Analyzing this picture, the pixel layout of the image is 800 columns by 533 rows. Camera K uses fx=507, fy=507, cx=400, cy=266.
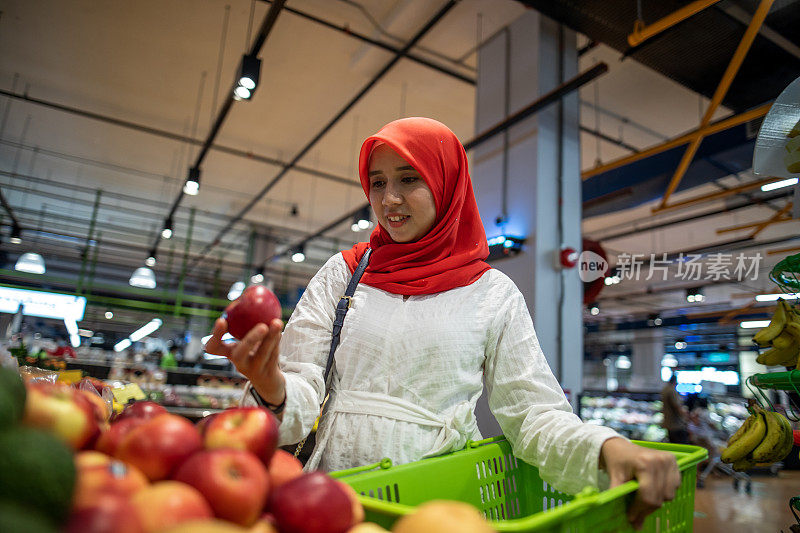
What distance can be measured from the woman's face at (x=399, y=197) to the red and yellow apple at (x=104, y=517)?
3.38ft

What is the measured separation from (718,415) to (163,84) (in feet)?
47.3

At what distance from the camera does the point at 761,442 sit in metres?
2.41

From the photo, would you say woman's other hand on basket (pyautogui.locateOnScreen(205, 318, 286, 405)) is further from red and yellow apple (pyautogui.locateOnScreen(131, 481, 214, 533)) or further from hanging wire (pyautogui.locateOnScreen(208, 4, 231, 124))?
hanging wire (pyautogui.locateOnScreen(208, 4, 231, 124))

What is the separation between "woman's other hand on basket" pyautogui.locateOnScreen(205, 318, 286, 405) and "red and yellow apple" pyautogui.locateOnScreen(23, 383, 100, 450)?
25 centimetres

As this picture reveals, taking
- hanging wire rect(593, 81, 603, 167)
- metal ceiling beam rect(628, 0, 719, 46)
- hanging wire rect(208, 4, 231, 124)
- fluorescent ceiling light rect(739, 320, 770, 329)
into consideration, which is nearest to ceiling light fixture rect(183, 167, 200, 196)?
hanging wire rect(208, 4, 231, 124)

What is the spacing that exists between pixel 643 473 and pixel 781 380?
1.55 metres

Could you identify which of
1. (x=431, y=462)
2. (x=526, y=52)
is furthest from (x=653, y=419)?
(x=431, y=462)

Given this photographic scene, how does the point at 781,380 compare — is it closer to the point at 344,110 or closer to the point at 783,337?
the point at 783,337

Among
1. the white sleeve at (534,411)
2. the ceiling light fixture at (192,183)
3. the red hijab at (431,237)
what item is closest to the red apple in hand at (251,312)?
the red hijab at (431,237)

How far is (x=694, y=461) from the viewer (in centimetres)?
115

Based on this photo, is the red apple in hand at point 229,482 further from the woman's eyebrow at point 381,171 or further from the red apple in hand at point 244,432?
the woman's eyebrow at point 381,171

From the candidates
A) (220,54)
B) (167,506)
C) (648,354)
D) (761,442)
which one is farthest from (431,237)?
(648,354)

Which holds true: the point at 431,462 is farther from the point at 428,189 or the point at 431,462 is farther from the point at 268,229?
the point at 268,229

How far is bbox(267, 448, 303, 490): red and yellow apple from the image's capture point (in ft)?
2.62
